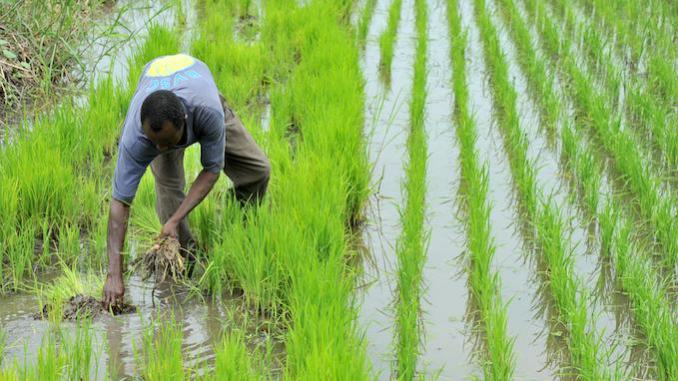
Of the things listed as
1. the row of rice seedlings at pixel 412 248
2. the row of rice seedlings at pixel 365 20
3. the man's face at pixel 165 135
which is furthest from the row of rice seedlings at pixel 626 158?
the man's face at pixel 165 135

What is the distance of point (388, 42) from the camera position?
21.8 feet

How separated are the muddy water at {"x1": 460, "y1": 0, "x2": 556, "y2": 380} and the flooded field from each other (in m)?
0.01

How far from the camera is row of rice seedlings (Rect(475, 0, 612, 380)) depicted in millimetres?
3164

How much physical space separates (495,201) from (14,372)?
248 cm

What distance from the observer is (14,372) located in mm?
2645

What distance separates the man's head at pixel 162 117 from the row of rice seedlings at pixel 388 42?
3.22 metres

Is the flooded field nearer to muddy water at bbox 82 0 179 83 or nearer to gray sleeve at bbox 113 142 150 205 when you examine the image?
muddy water at bbox 82 0 179 83

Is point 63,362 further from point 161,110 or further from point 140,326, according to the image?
point 161,110

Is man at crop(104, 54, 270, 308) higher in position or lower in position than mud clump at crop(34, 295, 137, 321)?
higher

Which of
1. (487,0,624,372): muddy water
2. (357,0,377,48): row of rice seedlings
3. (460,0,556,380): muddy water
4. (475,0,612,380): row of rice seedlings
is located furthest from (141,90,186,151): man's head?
(357,0,377,48): row of rice seedlings

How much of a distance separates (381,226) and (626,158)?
3.76 feet

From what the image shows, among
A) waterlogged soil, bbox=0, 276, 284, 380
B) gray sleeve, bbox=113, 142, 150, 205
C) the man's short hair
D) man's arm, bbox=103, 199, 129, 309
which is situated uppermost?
the man's short hair

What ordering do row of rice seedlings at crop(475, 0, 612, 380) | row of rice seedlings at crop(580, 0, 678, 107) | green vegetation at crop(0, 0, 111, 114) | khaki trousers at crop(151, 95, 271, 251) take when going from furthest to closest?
1. row of rice seedlings at crop(580, 0, 678, 107)
2. green vegetation at crop(0, 0, 111, 114)
3. khaki trousers at crop(151, 95, 271, 251)
4. row of rice seedlings at crop(475, 0, 612, 380)

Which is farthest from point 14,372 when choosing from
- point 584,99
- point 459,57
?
point 459,57
